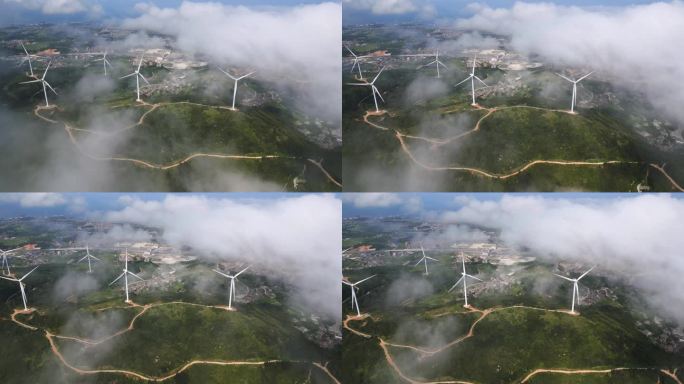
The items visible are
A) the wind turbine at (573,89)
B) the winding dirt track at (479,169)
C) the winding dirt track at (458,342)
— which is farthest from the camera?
the wind turbine at (573,89)

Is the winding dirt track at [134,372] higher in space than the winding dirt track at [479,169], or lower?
lower

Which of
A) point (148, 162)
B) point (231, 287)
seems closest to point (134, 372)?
point (231, 287)

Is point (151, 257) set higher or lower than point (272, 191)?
lower

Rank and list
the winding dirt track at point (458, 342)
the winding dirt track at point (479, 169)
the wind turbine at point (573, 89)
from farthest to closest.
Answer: the wind turbine at point (573, 89)
the winding dirt track at point (479, 169)
the winding dirt track at point (458, 342)

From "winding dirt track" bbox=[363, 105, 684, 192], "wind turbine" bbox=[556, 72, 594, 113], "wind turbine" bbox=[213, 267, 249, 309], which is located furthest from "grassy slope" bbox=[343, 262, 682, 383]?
"wind turbine" bbox=[556, 72, 594, 113]

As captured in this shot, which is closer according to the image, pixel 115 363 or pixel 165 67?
pixel 115 363

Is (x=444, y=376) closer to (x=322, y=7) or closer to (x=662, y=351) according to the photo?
(x=662, y=351)

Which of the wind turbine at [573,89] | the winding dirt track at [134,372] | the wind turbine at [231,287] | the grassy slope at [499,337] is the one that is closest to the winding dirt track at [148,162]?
the wind turbine at [231,287]

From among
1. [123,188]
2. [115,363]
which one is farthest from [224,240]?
[115,363]

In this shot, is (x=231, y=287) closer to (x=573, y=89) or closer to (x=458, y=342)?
(x=458, y=342)

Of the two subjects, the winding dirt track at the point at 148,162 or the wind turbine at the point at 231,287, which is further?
the wind turbine at the point at 231,287

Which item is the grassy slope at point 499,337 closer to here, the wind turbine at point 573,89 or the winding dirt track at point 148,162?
the winding dirt track at point 148,162
